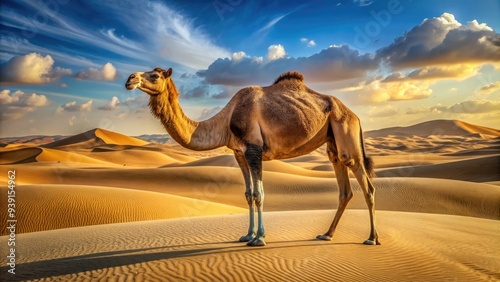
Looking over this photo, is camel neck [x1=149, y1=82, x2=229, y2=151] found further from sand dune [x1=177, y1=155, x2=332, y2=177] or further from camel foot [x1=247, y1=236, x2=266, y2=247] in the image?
sand dune [x1=177, y1=155, x2=332, y2=177]

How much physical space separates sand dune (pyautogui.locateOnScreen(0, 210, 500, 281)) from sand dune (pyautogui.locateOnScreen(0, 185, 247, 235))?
14.8 ft

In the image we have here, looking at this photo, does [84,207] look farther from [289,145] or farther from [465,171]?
[465,171]

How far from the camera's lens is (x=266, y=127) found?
308 inches

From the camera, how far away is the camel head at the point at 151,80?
6910 mm

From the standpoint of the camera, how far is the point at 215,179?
101 ft

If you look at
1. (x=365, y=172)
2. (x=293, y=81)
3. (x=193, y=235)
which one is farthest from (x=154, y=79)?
(x=365, y=172)

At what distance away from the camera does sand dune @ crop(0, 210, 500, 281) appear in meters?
6.35

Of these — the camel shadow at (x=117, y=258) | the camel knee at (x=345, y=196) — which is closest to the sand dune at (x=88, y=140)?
the camel shadow at (x=117, y=258)

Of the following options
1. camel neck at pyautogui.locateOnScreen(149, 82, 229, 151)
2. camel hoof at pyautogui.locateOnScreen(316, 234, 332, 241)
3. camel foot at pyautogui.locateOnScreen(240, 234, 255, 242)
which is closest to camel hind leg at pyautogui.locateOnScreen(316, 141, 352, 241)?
camel hoof at pyautogui.locateOnScreen(316, 234, 332, 241)

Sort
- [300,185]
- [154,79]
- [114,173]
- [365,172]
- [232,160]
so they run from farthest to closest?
[232,160], [114,173], [300,185], [365,172], [154,79]

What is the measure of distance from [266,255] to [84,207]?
38.5 feet

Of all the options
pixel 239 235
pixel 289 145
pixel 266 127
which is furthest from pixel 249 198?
pixel 239 235

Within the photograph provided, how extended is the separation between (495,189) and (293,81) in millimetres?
19444

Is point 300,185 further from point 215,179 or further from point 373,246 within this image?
point 373,246
